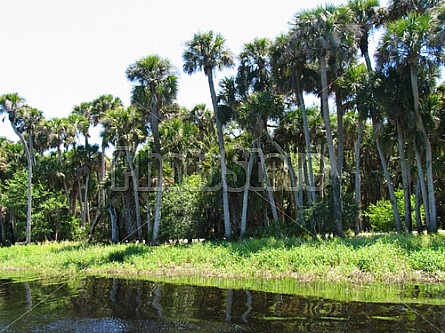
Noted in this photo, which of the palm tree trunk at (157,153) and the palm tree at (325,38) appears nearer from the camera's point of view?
the palm tree at (325,38)

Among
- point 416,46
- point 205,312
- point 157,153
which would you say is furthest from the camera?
point 157,153

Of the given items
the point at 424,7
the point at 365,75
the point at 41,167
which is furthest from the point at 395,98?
the point at 41,167

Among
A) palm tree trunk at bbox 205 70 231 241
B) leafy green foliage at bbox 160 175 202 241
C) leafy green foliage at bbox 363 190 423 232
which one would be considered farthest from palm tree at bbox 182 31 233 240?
leafy green foliage at bbox 363 190 423 232

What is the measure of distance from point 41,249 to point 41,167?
15392mm

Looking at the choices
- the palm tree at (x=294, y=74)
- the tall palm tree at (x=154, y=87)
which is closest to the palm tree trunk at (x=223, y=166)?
the tall palm tree at (x=154, y=87)

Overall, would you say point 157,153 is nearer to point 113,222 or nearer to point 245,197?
point 245,197

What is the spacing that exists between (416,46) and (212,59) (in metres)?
12.8

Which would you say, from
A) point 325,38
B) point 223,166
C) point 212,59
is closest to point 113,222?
point 223,166

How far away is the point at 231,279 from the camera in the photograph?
739 inches

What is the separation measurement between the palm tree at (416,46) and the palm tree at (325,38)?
2609 millimetres

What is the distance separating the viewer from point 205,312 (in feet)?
43.4

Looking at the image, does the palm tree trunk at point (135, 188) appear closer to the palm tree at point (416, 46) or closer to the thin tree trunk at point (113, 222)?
the thin tree trunk at point (113, 222)

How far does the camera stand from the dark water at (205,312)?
11320 mm

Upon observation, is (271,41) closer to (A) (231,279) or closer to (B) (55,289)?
(A) (231,279)
